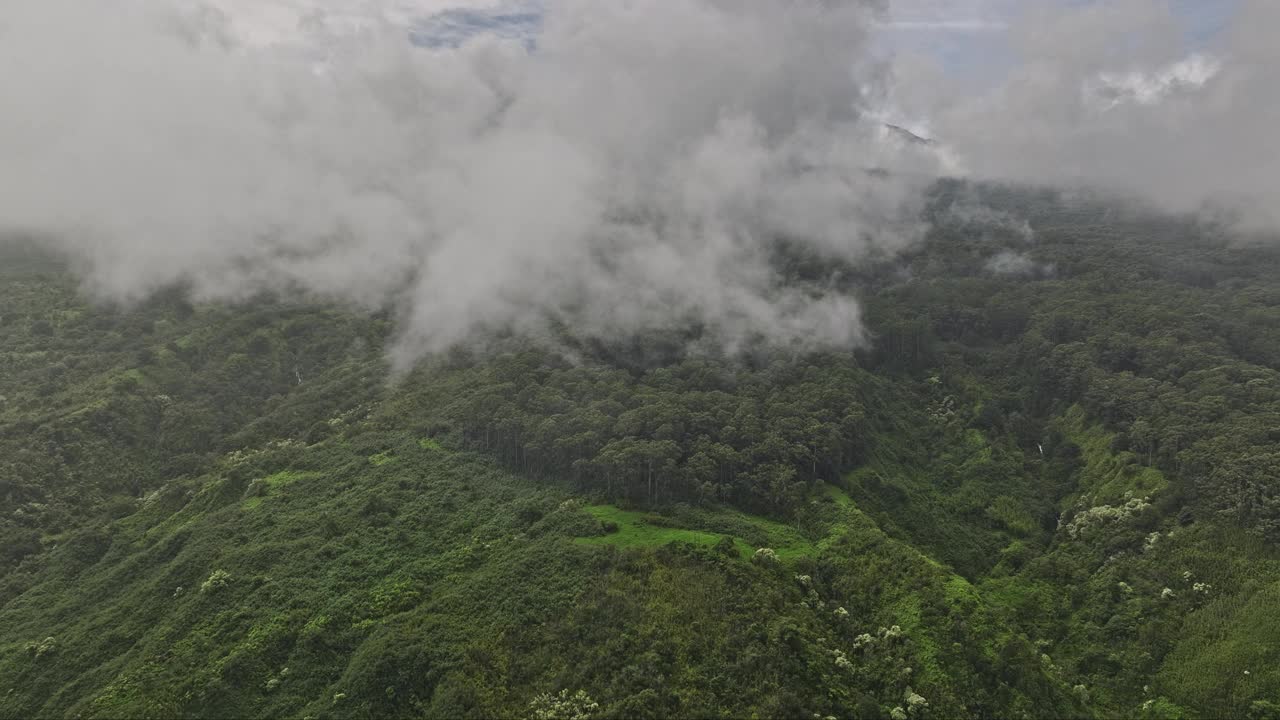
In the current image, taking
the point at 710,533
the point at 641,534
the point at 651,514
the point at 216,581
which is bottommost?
the point at 216,581

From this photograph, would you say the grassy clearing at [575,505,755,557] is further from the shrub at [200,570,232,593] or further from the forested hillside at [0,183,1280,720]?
the shrub at [200,570,232,593]

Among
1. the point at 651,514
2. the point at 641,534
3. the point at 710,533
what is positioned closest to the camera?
the point at 641,534

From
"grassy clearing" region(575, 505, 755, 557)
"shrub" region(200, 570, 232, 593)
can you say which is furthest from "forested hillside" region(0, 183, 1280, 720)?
"grassy clearing" region(575, 505, 755, 557)

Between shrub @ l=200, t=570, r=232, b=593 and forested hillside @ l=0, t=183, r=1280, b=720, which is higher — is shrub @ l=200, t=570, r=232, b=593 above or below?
below

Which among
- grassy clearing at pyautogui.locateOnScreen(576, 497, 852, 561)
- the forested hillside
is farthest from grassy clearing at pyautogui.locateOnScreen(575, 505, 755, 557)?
the forested hillside

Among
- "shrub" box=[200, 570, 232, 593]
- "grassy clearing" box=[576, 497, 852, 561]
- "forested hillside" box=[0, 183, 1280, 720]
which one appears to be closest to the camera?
"forested hillside" box=[0, 183, 1280, 720]

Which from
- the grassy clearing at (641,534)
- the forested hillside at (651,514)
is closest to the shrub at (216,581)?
the forested hillside at (651,514)

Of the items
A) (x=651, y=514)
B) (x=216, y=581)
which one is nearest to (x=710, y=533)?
(x=651, y=514)

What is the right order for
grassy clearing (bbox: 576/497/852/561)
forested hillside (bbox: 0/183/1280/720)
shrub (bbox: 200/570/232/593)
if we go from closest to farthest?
forested hillside (bbox: 0/183/1280/720), shrub (bbox: 200/570/232/593), grassy clearing (bbox: 576/497/852/561)

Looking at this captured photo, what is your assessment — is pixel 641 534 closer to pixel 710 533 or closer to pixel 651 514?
pixel 651 514

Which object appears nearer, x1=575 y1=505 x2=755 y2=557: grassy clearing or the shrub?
the shrub
